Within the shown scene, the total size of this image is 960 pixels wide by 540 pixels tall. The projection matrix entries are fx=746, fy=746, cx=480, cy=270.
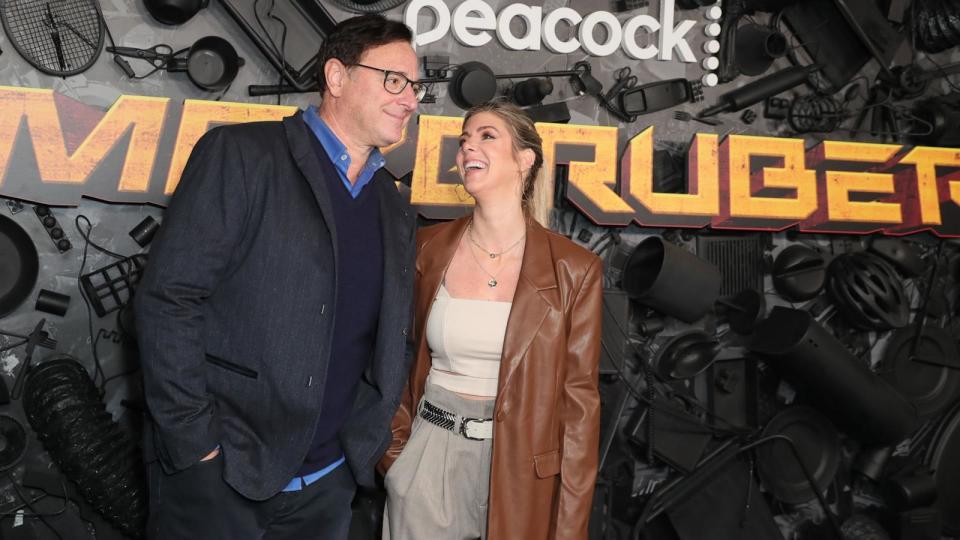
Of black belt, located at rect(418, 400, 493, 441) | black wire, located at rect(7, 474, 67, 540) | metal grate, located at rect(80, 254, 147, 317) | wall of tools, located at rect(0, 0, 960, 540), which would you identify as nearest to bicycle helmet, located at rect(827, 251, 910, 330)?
wall of tools, located at rect(0, 0, 960, 540)

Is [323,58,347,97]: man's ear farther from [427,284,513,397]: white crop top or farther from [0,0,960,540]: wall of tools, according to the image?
[0,0,960,540]: wall of tools

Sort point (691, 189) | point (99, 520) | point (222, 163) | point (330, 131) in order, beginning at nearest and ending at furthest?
point (222, 163), point (330, 131), point (99, 520), point (691, 189)

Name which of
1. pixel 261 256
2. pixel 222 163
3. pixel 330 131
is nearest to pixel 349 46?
pixel 330 131

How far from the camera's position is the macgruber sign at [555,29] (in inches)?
133

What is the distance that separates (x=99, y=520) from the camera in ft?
9.89

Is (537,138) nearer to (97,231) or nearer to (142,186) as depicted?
(142,186)

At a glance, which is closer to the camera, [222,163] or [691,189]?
[222,163]

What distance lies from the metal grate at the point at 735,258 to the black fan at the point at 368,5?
1.84 meters

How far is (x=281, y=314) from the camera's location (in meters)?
1.73

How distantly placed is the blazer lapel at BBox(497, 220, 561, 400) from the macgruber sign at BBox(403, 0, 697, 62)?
1421mm

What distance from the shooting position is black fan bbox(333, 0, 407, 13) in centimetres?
327

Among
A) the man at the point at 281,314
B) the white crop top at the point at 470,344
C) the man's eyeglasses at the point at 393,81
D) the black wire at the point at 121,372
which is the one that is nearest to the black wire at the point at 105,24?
the black wire at the point at 121,372

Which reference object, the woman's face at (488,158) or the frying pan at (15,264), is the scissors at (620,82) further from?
the frying pan at (15,264)

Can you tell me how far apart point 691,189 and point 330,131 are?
2191mm
